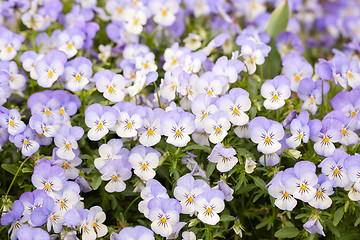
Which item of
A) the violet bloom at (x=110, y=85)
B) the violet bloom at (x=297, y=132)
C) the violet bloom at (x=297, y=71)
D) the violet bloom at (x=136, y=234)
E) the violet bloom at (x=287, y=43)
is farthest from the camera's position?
the violet bloom at (x=287, y=43)

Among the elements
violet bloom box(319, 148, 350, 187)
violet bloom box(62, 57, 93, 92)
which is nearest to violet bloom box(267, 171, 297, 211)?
violet bloom box(319, 148, 350, 187)

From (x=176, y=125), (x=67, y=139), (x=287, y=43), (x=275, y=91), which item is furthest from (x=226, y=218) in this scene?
(x=287, y=43)

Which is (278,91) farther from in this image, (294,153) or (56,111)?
A: (56,111)

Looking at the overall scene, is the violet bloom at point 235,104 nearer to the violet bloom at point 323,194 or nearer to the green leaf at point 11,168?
the violet bloom at point 323,194

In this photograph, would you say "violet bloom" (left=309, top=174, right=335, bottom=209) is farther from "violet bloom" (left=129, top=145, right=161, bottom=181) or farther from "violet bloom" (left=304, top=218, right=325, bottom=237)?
"violet bloom" (left=129, top=145, right=161, bottom=181)

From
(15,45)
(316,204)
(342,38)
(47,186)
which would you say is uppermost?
(15,45)

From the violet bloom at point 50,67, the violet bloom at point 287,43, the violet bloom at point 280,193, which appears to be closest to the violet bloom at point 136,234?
the violet bloom at point 280,193

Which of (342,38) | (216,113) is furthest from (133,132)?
(342,38)
